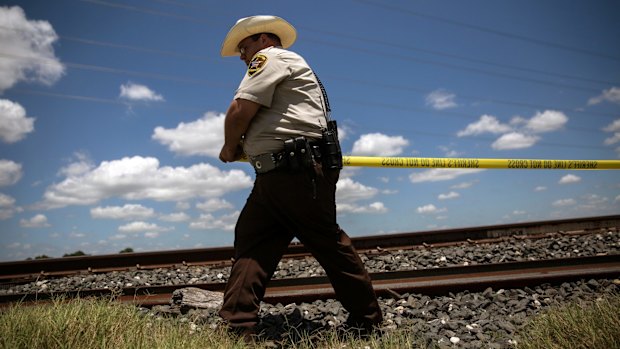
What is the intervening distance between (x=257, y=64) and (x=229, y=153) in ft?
2.20

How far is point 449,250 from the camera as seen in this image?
19.8ft

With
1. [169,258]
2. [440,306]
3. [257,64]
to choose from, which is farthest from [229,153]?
[169,258]

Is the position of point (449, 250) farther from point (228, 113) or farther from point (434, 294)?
point (228, 113)

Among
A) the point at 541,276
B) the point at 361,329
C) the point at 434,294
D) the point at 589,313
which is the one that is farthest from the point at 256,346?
the point at 541,276

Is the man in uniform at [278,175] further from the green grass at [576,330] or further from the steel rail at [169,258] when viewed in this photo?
the steel rail at [169,258]

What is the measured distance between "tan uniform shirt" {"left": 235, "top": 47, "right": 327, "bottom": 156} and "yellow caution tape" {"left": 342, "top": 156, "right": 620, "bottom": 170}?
1700 mm

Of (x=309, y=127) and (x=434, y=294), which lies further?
(x=434, y=294)

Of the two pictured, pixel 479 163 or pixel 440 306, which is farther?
pixel 479 163

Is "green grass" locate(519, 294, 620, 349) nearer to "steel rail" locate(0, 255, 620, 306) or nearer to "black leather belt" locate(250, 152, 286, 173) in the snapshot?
"steel rail" locate(0, 255, 620, 306)

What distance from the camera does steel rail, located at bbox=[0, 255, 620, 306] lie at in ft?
12.7

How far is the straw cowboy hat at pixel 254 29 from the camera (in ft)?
9.86

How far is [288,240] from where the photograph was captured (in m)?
3.13

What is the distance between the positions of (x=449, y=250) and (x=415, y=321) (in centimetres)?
311

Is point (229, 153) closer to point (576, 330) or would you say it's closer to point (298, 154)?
point (298, 154)
